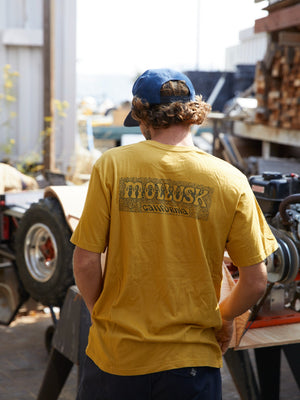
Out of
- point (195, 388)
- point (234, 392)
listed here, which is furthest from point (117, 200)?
point (234, 392)

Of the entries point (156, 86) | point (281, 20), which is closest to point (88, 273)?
point (156, 86)

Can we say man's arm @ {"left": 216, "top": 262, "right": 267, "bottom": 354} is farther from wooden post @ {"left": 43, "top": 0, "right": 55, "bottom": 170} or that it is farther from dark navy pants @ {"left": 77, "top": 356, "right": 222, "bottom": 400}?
wooden post @ {"left": 43, "top": 0, "right": 55, "bottom": 170}

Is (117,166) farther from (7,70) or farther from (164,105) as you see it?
(7,70)

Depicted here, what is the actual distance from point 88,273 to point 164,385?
18.6 inches

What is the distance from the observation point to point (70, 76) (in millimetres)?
9047

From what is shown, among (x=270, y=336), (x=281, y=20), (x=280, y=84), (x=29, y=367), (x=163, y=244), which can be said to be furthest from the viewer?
(x=280, y=84)

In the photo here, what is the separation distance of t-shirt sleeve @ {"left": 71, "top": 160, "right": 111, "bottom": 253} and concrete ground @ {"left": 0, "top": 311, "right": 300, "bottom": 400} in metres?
2.36

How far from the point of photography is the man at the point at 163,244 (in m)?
2.00

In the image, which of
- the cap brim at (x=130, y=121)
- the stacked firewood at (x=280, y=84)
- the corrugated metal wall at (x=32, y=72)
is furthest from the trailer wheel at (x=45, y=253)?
the stacked firewood at (x=280, y=84)

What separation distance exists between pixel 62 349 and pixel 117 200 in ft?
5.37

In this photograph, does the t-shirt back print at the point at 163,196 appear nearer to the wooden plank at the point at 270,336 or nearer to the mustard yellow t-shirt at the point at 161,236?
the mustard yellow t-shirt at the point at 161,236

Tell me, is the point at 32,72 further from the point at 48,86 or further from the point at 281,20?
the point at 281,20

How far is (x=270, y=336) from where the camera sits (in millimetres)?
3195

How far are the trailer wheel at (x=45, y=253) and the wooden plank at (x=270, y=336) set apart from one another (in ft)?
5.13
